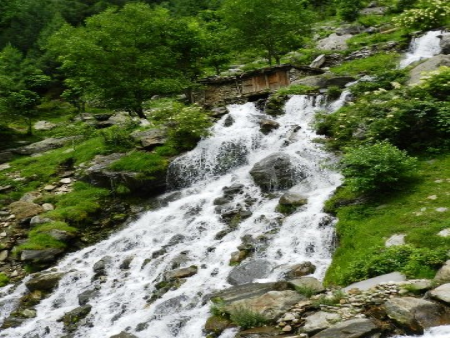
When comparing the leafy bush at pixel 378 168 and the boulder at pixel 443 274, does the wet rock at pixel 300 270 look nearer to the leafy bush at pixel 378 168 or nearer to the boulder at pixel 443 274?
the leafy bush at pixel 378 168

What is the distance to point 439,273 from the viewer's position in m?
7.59

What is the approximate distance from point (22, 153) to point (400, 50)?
2678cm

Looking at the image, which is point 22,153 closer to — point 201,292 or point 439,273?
point 201,292

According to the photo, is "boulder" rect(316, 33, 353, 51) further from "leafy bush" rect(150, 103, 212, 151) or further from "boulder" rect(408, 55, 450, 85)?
"leafy bush" rect(150, 103, 212, 151)

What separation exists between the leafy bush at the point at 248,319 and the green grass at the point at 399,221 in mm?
2190

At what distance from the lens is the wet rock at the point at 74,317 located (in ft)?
38.4

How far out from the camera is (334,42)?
36719 millimetres

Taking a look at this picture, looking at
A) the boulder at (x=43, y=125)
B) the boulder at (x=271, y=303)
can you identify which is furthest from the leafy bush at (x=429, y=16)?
the boulder at (x=43, y=125)

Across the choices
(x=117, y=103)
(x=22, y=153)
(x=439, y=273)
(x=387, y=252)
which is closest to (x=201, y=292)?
(x=387, y=252)

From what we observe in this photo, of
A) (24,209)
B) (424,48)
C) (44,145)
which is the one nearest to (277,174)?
(24,209)

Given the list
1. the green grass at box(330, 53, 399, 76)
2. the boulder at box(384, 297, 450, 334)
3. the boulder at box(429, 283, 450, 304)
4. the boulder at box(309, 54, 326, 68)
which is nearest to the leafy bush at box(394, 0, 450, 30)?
the green grass at box(330, 53, 399, 76)

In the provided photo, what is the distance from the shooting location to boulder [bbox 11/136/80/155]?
1094 inches

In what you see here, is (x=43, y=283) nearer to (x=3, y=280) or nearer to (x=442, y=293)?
(x=3, y=280)

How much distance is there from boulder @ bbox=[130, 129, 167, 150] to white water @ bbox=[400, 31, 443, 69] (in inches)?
598
